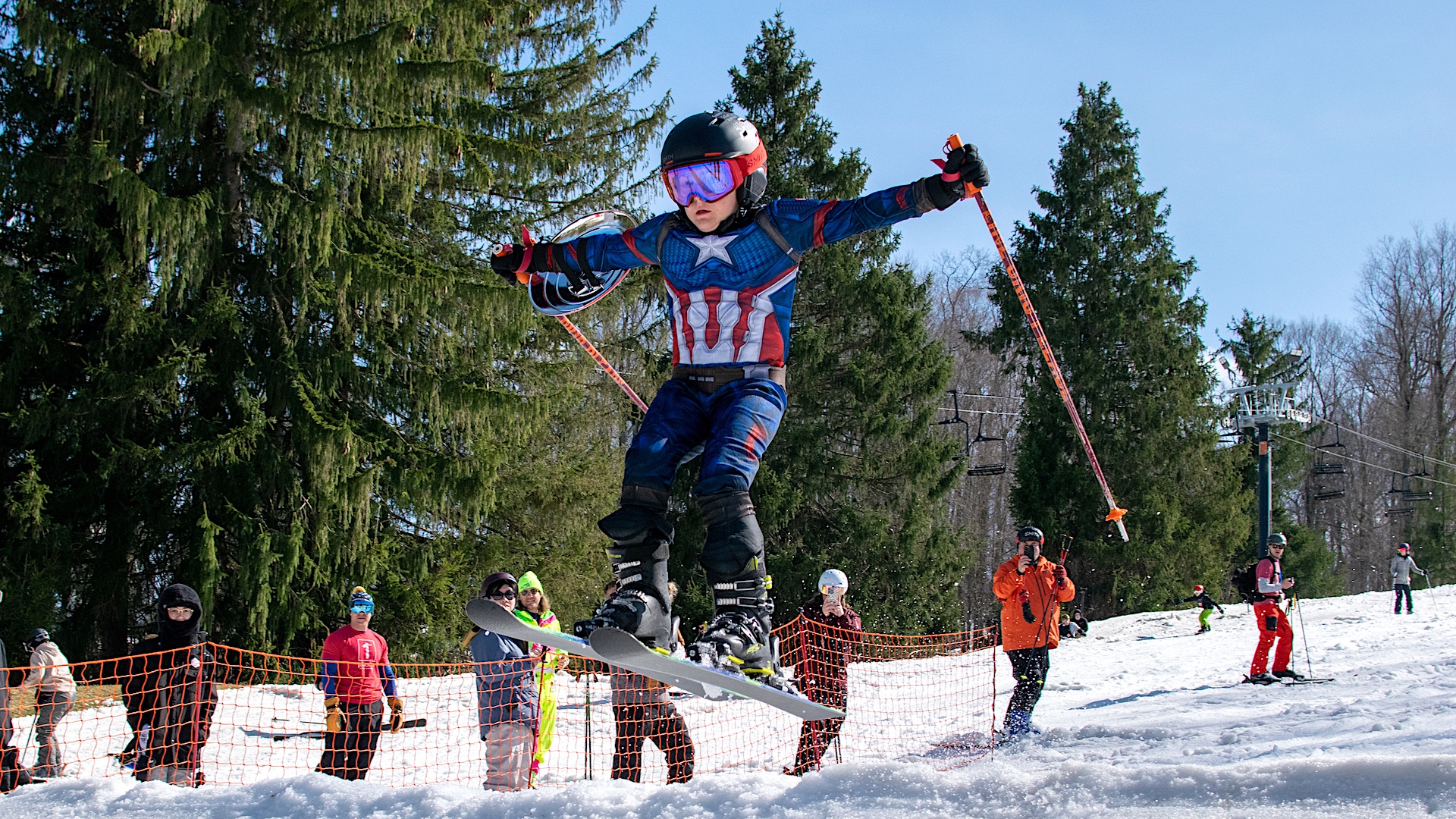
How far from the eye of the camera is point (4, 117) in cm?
1273

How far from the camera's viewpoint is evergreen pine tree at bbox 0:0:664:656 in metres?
11.9

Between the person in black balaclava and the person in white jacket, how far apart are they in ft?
2.43

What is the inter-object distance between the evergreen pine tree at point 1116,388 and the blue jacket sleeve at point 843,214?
22947 mm

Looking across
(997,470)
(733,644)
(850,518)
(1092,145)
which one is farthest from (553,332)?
(1092,145)

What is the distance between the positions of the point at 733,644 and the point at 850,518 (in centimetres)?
1779

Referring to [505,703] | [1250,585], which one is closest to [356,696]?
[505,703]

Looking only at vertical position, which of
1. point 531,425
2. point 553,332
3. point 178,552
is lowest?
point 178,552

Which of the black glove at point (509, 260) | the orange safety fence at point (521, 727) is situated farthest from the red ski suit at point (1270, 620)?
the black glove at point (509, 260)

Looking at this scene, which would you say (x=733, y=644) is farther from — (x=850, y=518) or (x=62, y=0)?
(x=850, y=518)

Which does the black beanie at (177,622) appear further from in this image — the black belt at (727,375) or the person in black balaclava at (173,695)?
the black belt at (727,375)

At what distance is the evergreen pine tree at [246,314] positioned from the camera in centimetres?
1195

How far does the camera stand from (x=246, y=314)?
529 inches

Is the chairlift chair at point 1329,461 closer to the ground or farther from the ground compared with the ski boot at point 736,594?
farther from the ground

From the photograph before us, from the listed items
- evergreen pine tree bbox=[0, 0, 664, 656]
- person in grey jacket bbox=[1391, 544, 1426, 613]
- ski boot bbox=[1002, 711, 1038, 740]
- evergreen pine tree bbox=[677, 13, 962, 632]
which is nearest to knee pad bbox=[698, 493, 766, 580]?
ski boot bbox=[1002, 711, 1038, 740]
